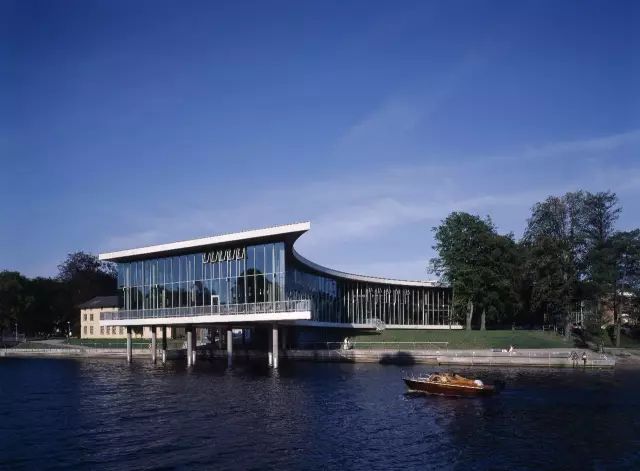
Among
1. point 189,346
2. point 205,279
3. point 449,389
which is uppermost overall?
point 205,279

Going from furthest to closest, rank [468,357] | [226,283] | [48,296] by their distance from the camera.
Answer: [48,296] → [468,357] → [226,283]

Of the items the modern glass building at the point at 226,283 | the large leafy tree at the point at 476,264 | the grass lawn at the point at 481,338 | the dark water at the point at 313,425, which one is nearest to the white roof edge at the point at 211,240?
the modern glass building at the point at 226,283

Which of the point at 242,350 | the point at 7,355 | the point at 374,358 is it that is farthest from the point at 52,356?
the point at 374,358

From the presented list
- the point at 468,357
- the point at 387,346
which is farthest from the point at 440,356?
the point at 387,346

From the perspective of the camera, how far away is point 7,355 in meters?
107

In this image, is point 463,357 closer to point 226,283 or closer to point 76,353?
point 226,283

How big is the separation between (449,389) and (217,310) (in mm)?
31034

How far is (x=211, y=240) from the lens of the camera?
67.4m

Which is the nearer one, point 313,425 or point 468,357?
point 313,425

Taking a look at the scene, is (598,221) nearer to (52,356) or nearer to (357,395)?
(357,395)

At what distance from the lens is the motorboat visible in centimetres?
4444

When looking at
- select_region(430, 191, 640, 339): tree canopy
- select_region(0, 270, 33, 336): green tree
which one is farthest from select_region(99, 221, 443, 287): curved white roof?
select_region(0, 270, 33, 336): green tree

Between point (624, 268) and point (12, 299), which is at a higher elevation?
point (624, 268)

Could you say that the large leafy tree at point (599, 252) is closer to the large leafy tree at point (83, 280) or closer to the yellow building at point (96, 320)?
the yellow building at point (96, 320)
